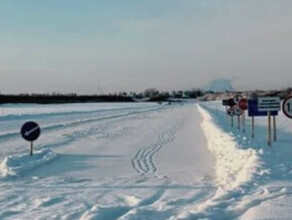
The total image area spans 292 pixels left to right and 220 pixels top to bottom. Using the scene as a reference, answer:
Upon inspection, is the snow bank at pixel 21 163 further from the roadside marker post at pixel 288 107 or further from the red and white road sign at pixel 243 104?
the red and white road sign at pixel 243 104

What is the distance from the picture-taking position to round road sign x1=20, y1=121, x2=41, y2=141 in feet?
50.4

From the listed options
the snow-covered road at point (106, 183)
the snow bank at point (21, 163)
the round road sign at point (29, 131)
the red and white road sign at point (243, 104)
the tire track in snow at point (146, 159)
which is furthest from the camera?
the red and white road sign at point (243, 104)

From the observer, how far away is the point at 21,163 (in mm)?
13547

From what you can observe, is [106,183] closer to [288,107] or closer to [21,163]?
[21,163]

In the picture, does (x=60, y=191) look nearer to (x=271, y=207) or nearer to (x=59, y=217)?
(x=59, y=217)

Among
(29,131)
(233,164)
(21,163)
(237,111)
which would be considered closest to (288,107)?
(233,164)

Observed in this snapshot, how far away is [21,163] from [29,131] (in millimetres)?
2032

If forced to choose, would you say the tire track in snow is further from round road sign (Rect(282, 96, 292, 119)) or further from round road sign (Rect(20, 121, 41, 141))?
round road sign (Rect(282, 96, 292, 119))

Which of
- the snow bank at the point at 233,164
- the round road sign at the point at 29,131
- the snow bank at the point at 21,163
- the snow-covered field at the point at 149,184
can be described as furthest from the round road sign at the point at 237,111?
the round road sign at the point at 29,131

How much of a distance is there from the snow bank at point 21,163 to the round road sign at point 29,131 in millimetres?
484

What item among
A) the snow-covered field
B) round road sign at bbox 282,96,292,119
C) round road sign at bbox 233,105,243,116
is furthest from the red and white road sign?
round road sign at bbox 282,96,292,119

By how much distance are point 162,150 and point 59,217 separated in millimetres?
10553

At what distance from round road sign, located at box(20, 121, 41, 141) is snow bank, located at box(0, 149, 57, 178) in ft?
1.59

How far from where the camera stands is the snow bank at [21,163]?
487 inches
